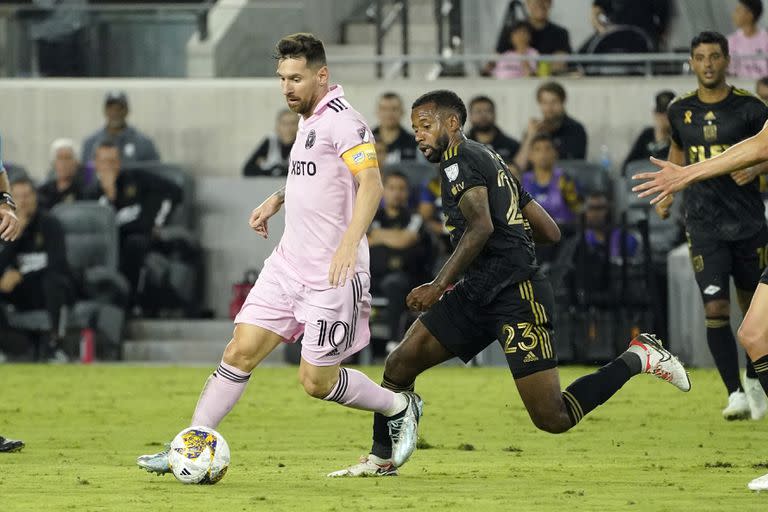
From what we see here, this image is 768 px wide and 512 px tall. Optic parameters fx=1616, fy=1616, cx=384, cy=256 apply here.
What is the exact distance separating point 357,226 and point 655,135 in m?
9.82

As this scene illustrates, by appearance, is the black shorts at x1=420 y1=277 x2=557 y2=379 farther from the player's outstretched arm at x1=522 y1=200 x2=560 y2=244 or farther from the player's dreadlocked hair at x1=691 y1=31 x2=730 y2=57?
the player's dreadlocked hair at x1=691 y1=31 x2=730 y2=57

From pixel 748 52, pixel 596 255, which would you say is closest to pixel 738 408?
pixel 596 255

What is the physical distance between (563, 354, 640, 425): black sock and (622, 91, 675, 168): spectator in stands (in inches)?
318

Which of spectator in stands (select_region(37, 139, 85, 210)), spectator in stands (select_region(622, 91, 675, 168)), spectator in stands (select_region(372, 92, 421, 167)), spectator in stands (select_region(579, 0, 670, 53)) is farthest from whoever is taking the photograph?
spectator in stands (select_region(579, 0, 670, 53))

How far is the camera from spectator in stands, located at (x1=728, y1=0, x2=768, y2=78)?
17.6 m

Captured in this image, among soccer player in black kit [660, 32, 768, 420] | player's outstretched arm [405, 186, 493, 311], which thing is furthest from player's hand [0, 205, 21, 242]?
soccer player in black kit [660, 32, 768, 420]

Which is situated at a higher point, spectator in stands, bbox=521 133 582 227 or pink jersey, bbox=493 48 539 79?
pink jersey, bbox=493 48 539 79

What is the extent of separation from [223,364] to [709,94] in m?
4.32

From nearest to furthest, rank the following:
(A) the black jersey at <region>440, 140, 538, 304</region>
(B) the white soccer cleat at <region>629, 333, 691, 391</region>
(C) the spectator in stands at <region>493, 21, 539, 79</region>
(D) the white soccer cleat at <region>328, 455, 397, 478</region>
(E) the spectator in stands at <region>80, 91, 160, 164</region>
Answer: (A) the black jersey at <region>440, 140, 538, 304</region> < (D) the white soccer cleat at <region>328, 455, 397, 478</region> < (B) the white soccer cleat at <region>629, 333, 691, 391</region> < (E) the spectator in stands at <region>80, 91, 160, 164</region> < (C) the spectator in stands at <region>493, 21, 539, 79</region>

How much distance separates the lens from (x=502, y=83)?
18.0m

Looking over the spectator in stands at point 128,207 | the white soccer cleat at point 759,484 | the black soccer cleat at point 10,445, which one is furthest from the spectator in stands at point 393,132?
the white soccer cleat at point 759,484

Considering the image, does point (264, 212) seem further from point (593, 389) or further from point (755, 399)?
point (755, 399)

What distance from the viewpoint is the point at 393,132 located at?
17.0 meters

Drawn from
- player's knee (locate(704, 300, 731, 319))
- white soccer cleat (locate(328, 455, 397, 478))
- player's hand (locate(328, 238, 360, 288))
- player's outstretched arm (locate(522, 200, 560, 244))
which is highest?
player's outstretched arm (locate(522, 200, 560, 244))
